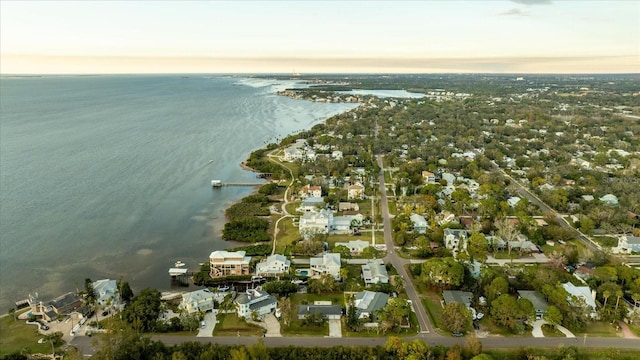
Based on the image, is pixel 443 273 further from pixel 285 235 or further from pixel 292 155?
pixel 292 155

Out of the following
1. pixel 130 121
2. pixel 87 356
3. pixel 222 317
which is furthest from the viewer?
pixel 130 121

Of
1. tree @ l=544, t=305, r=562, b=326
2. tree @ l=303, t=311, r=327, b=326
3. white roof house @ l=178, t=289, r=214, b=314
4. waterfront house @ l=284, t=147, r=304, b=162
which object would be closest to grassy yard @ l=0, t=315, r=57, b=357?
white roof house @ l=178, t=289, r=214, b=314

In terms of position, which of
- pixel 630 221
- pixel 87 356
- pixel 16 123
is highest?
pixel 16 123

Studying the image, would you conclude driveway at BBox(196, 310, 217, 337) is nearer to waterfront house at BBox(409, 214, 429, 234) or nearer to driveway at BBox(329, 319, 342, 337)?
driveway at BBox(329, 319, 342, 337)

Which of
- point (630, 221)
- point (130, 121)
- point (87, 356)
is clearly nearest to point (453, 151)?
point (630, 221)

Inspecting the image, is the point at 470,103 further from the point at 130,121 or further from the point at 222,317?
the point at 222,317

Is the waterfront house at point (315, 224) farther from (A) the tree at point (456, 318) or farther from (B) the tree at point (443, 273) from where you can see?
(A) the tree at point (456, 318)

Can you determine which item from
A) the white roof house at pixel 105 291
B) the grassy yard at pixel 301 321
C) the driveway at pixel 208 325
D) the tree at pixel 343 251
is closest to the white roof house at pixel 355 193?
the tree at pixel 343 251
